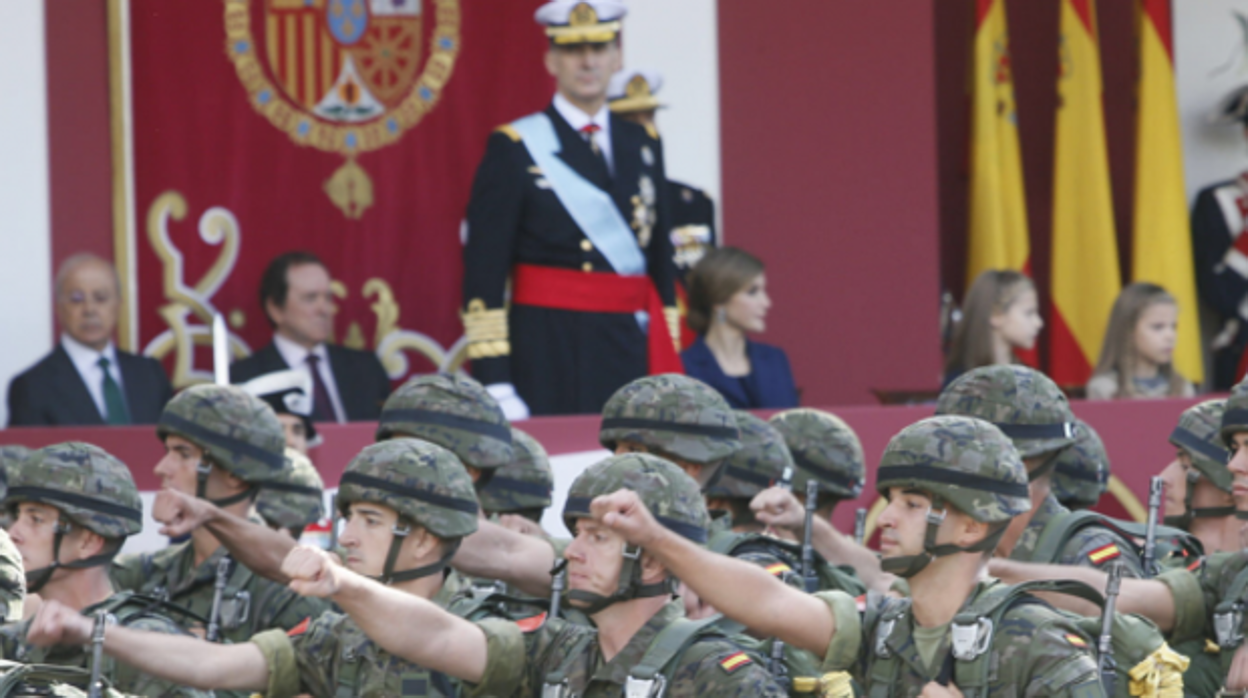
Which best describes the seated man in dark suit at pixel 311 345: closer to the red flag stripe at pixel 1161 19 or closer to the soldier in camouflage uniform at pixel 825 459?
the soldier in camouflage uniform at pixel 825 459

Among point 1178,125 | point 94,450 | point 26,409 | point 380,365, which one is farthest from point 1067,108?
point 94,450

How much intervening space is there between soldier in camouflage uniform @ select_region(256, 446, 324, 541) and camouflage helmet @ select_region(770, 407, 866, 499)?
4.65 feet

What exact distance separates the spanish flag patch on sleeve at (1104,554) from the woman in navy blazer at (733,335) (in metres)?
2.92

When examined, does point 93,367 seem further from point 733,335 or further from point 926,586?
point 926,586

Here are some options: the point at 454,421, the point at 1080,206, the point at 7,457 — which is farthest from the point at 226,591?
the point at 1080,206

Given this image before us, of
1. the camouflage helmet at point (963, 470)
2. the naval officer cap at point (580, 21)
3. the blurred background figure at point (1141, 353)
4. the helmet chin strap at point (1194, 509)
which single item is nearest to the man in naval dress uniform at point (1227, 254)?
the blurred background figure at point (1141, 353)

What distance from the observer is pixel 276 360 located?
8641mm

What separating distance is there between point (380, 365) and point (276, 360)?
51 cm

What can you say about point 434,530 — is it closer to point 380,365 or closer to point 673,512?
point 673,512

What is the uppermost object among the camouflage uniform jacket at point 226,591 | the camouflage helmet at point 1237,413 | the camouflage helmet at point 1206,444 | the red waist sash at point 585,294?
the red waist sash at point 585,294

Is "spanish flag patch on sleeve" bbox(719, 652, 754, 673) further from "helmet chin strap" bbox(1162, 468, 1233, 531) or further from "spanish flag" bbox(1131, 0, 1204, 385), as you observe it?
"spanish flag" bbox(1131, 0, 1204, 385)

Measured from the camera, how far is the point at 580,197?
8.22 metres

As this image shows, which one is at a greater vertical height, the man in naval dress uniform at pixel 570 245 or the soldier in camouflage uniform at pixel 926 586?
the man in naval dress uniform at pixel 570 245

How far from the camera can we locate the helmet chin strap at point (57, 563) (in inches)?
209
